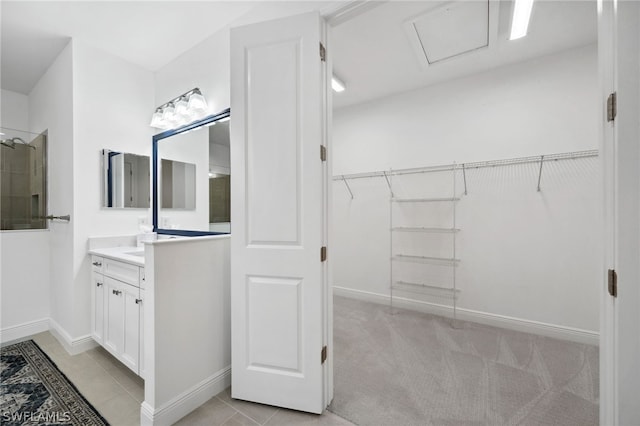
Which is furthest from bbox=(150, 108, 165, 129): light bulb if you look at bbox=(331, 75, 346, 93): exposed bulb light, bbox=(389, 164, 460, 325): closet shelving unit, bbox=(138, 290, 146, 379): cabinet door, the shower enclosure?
bbox=(389, 164, 460, 325): closet shelving unit

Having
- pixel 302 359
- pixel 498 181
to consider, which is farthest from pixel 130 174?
pixel 498 181

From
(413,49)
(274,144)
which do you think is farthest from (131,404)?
(413,49)

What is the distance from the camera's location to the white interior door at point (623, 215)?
814 millimetres

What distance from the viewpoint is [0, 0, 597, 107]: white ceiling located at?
1950mm

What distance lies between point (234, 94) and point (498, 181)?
2726 millimetres

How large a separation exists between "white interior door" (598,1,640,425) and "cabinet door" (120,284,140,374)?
240cm

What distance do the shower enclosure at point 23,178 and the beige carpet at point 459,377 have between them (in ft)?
11.2

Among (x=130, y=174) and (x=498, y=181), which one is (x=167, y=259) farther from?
(x=498, y=181)

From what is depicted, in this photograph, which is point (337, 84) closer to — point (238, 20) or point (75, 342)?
point (238, 20)

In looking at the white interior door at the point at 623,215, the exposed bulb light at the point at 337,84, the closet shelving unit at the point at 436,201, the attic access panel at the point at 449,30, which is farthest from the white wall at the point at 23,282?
the white interior door at the point at 623,215

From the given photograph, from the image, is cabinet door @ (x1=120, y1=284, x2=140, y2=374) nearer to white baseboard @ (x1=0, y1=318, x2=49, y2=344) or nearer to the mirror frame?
the mirror frame

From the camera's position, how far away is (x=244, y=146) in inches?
66.3

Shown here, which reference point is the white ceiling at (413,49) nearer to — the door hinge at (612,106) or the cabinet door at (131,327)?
the door hinge at (612,106)

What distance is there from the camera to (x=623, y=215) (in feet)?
2.75
